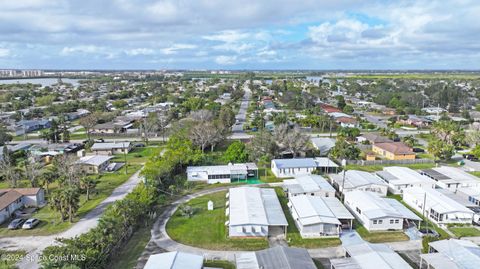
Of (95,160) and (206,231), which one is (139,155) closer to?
(95,160)

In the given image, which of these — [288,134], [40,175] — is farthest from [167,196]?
[288,134]

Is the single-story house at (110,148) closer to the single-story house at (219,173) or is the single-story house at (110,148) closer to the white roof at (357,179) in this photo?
the single-story house at (219,173)

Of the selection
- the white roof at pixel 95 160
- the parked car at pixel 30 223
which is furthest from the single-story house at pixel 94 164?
the parked car at pixel 30 223

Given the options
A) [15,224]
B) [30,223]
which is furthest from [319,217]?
[15,224]

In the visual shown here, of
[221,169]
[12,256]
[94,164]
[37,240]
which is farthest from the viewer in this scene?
[94,164]

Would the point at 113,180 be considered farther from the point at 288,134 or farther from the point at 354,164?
the point at 354,164
